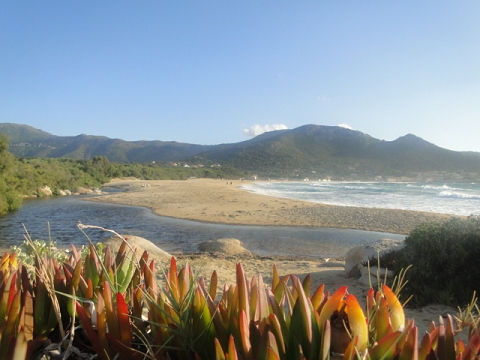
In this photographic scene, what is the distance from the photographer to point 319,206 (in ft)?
75.7

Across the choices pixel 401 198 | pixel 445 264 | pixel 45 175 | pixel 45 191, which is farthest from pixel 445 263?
pixel 45 175

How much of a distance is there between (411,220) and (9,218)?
20953 mm

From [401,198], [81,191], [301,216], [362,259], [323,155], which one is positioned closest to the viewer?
[362,259]

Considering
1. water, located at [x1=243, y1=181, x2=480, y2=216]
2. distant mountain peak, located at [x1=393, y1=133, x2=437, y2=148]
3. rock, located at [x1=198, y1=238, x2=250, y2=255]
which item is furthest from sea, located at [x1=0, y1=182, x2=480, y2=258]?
distant mountain peak, located at [x1=393, y1=133, x2=437, y2=148]

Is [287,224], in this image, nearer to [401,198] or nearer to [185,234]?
[185,234]

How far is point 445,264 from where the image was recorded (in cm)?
562

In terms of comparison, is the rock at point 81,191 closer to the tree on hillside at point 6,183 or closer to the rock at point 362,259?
the tree on hillside at point 6,183

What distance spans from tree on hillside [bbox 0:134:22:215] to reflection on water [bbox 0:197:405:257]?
1.20m

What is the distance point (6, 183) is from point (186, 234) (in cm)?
1958

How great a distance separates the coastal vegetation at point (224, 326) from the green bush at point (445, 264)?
472cm

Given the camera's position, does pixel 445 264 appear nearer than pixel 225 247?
Yes

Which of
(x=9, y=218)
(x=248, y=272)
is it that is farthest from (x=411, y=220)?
(x=9, y=218)

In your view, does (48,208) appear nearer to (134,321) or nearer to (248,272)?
(248,272)

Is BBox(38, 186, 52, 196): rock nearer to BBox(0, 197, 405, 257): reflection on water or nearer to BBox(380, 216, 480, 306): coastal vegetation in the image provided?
BBox(0, 197, 405, 257): reflection on water
